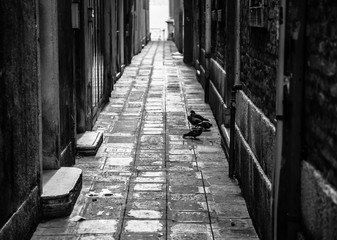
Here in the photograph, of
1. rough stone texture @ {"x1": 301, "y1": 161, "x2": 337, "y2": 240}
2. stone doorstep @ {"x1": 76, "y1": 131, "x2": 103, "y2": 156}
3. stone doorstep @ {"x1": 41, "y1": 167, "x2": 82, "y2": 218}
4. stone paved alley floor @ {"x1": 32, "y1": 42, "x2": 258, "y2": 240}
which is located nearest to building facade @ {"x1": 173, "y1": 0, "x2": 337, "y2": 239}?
rough stone texture @ {"x1": 301, "y1": 161, "x2": 337, "y2": 240}

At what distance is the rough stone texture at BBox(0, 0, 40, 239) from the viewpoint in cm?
534

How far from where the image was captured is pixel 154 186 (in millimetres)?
8016

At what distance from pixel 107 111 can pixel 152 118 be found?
127cm

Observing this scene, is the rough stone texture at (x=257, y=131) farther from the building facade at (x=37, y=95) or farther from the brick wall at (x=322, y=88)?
the building facade at (x=37, y=95)

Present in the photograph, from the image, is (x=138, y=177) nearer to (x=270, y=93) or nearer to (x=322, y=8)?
(x=270, y=93)

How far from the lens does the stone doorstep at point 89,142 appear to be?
31.7ft

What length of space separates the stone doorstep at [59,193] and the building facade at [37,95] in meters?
0.13

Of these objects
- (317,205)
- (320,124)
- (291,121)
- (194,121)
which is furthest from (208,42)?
(317,205)

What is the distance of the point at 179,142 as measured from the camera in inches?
420

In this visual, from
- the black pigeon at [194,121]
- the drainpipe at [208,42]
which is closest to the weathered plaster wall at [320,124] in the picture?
the black pigeon at [194,121]

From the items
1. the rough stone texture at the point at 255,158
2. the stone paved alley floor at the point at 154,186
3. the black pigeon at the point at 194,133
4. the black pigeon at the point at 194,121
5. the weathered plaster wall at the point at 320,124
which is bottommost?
the stone paved alley floor at the point at 154,186

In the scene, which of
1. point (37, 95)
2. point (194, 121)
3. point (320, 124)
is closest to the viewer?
point (320, 124)

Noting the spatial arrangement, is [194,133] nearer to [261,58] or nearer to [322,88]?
[261,58]

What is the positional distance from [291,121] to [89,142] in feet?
18.4
